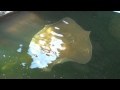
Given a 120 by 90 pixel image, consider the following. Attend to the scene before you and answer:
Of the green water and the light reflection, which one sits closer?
the green water

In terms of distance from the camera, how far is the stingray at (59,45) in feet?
11.1

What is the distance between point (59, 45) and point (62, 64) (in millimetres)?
467

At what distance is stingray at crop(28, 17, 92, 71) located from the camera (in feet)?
11.1

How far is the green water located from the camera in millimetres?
3164

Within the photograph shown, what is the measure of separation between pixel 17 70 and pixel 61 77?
66cm

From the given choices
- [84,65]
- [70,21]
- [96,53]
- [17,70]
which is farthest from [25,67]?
[70,21]

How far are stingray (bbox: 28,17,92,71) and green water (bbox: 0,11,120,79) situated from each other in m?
0.09

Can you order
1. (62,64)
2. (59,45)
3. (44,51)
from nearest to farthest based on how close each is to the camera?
(62,64) < (44,51) < (59,45)

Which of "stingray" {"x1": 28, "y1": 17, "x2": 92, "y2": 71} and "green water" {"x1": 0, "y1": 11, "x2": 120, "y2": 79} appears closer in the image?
"green water" {"x1": 0, "y1": 11, "x2": 120, "y2": 79}

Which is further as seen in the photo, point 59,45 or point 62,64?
point 59,45

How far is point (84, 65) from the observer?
337 centimetres

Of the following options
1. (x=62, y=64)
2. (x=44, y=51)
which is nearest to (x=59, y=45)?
(x=44, y=51)

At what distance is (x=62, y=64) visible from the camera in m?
3.33

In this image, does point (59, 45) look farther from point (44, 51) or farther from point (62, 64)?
point (62, 64)
